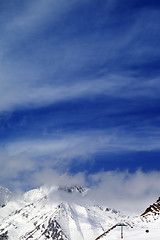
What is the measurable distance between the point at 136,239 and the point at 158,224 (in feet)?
32.2

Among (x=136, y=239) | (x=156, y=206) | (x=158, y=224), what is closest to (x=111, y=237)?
(x=136, y=239)

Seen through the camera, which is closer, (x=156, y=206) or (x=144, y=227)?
(x=144, y=227)

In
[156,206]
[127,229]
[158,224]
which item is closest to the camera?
[127,229]

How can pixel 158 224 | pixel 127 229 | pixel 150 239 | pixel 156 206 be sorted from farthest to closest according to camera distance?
1. pixel 156 206
2. pixel 158 224
3. pixel 127 229
4. pixel 150 239

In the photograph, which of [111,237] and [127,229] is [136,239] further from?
[127,229]

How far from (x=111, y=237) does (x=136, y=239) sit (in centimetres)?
323

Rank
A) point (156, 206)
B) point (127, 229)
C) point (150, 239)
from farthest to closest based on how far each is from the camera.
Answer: point (156, 206)
point (127, 229)
point (150, 239)

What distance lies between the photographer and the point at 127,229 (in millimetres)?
39969

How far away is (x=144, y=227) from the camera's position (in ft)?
134

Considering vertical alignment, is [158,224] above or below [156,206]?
below

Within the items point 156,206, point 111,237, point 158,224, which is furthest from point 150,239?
point 156,206

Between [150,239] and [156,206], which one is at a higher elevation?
[156,206]

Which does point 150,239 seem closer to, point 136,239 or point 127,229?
point 136,239

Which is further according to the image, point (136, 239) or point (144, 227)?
point (144, 227)
